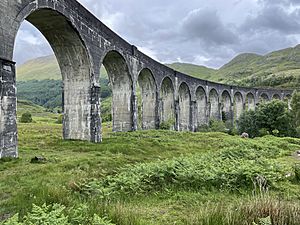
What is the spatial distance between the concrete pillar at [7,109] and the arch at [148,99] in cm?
2019

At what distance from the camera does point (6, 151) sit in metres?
10.7

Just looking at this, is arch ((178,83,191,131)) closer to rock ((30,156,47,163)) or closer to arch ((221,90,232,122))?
arch ((221,90,232,122))

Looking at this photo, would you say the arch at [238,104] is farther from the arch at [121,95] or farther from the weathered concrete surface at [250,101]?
the arch at [121,95]

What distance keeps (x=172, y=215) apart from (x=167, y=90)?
3209 centimetres

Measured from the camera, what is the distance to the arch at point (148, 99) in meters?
31.3

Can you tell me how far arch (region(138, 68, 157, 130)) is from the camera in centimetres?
3128

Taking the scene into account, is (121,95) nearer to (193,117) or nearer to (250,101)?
(193,117)

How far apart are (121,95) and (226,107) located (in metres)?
35.2

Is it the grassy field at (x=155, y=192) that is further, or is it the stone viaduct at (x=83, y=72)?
the stone viaduct at (x=83, y=72)

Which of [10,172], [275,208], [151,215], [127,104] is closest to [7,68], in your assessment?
[10,172]

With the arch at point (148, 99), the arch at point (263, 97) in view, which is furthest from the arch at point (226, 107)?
the arch at point (148, 99)

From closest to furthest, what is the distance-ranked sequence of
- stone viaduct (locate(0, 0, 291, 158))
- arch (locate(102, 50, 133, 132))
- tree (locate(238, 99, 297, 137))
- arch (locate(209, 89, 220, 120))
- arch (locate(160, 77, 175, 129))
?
stone viaduct (locate(0, 0, 291, 158))
arch (locate(102, 50, 133, 132))
arch (locate(160, 77, 175, 129))
tree (locate(238, 99, 297, 137))
arch (locate(209, 89, 220, 120))

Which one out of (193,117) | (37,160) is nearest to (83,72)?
(37,160)

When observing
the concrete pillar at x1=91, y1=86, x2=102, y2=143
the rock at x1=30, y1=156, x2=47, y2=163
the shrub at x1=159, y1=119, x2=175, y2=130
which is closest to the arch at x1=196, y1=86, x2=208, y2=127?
the shrub at x1=159, y1=119, x2=175, y2=130
